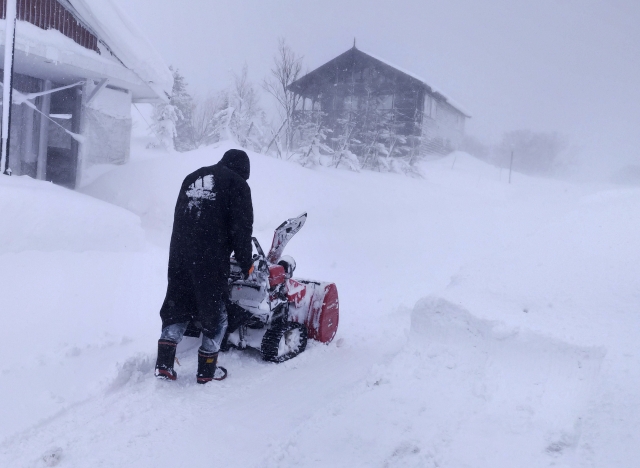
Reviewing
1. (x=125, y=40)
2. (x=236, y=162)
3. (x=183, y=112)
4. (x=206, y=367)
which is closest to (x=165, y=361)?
(x=206, y=367)

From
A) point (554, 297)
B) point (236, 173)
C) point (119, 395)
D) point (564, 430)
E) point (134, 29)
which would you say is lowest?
point (119, 395)

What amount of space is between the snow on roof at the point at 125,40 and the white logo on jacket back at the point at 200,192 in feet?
26.3

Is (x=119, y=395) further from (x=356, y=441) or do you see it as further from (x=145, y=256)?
(x=145, y=256)

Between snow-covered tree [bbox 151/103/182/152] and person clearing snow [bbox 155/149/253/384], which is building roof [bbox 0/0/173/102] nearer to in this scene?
person clearing snow [bbox 155/149/253/384]

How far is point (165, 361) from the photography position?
4.30 metres

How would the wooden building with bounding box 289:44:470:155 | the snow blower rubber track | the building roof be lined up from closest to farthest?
the snow blower rubber track, the building roof, the wooden building with bounding box 289:44:470:155

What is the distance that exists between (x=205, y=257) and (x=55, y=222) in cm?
345

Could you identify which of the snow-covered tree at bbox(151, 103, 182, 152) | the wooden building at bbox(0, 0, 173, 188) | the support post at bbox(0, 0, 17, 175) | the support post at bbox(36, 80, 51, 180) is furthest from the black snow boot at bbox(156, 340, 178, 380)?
the snow-covered tree at bbox(151, 103, 182, 152)

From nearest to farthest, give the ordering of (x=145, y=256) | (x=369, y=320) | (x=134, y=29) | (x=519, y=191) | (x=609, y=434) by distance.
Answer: (x=609, y=434) → (x=369, y=320) → (x=145, y=256) → (x=134, y=29) → (x=519, y=191)

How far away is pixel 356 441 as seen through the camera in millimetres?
3531

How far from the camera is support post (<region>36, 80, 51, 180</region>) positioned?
1144 centimetres

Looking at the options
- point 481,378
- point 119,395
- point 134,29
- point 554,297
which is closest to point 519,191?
point 134,29

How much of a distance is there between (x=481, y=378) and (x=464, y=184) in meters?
19.9

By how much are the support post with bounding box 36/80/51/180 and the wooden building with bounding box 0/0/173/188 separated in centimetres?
2
